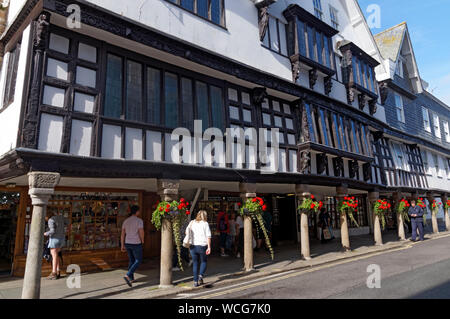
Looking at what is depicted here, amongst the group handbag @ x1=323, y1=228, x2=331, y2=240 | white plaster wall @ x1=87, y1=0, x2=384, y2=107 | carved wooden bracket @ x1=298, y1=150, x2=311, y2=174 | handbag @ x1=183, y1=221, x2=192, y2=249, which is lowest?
handbag @ x1=323, y1=228, x2=331, y2=240

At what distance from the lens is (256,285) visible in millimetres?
7508

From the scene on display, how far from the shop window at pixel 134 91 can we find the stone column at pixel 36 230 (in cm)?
243

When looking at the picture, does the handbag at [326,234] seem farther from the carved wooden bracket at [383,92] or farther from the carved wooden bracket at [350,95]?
the carved wooden bracket at [383,92]

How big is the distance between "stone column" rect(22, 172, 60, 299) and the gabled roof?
22.8 m

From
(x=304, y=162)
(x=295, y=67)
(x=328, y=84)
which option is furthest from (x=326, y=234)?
(x=295, y=67)

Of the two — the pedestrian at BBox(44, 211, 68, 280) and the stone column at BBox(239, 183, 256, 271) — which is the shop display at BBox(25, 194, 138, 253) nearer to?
the pedestrian at BBox(44, 211, 68, 280)

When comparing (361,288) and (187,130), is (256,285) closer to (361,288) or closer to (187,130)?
(361,288)

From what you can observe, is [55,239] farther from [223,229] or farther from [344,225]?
[344,225]

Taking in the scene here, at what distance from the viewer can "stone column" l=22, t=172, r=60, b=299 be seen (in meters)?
5.51

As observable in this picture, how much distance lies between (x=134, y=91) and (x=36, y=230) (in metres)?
3.97

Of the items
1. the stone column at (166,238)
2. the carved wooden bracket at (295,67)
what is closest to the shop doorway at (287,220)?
the carved wooden bracket at (295,67)

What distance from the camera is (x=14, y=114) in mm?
6410

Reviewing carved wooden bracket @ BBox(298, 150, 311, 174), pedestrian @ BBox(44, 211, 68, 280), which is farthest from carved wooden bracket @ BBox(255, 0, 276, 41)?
pedestrian @ BBox(44, 211, 68, 280)
